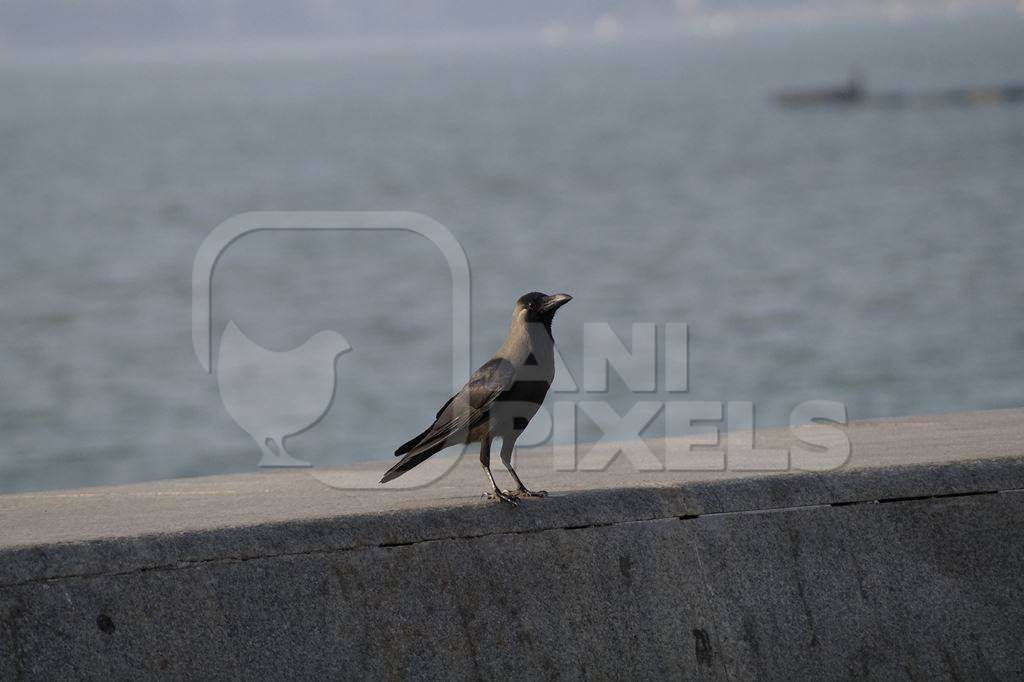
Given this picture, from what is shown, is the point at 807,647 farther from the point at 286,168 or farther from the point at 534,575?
the point at 286,168

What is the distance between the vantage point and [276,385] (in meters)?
22.7

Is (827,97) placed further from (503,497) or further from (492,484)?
(503,497)

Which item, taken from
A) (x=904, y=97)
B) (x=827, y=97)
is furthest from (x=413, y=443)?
(x=827, y=97)

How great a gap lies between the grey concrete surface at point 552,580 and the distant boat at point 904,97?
9122cm

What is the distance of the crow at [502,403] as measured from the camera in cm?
575

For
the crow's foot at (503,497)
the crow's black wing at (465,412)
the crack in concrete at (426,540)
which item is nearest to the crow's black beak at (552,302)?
the crow's black wing at (465,412)

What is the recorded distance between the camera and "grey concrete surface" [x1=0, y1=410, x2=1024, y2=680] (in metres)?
5.06

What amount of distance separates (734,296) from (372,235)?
1579 centimetres

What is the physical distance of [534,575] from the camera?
5484 millimetres

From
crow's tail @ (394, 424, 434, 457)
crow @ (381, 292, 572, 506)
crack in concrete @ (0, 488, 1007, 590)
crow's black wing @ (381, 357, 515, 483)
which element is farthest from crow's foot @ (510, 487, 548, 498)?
crow's tail @ (394, 424, 434, 457)

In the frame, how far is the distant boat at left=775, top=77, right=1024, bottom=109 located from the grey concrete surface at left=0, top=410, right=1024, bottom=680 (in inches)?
3591

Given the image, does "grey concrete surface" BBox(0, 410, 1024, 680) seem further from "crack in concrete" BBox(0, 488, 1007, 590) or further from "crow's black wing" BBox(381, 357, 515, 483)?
"crow's black wing" BBox(381, 357, 515, 483)

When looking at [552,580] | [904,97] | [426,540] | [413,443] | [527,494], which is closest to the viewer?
[426,540]

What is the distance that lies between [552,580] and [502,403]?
0.75 m
